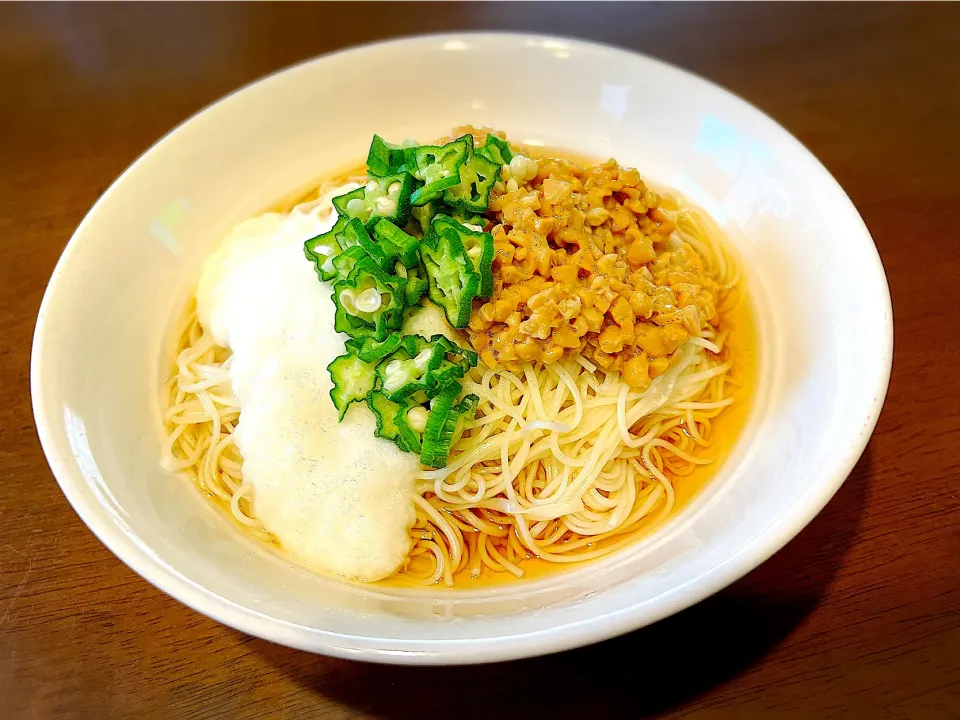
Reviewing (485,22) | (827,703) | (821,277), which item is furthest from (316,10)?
(827,703)

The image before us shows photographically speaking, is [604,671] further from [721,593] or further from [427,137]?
[427,137]

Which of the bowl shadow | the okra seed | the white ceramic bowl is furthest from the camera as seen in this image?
the okra seed

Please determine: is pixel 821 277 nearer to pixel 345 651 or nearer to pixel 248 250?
pixel 345 651

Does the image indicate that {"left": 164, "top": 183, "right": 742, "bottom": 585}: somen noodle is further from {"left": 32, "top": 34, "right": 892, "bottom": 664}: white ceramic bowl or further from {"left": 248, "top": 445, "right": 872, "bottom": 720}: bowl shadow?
{"left": 248, "top": 445, "right": 872, "bottom": 720}: bowl shadow

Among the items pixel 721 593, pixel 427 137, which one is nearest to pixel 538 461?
pixel 721 593

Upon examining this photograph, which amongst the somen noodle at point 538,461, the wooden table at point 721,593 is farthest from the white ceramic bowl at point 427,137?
the wooden table at point 721,593

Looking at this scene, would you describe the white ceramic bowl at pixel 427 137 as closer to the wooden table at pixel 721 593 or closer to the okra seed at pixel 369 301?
the wooden table at pixel 721 593

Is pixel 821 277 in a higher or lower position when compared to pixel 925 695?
higher

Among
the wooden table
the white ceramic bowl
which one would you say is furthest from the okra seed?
the wooden table
